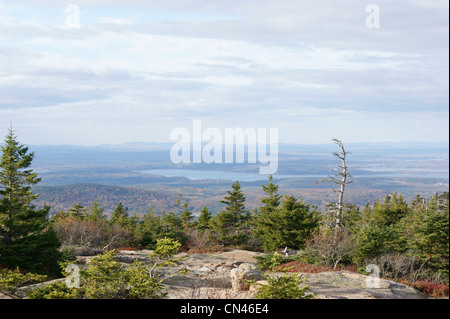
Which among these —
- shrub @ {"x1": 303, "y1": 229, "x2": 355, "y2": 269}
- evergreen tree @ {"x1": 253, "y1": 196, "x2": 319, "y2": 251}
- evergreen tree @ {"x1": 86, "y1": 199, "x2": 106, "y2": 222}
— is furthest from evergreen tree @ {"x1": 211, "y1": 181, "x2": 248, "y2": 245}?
shrub @ {"x1": 303, "y1": 229, "x2": 355, "y2": 269}

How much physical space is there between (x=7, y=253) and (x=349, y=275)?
1378 centimetres

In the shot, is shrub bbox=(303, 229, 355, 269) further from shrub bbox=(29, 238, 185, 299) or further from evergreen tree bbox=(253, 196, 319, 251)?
shrub bbox=(29, 238, 185, 299)

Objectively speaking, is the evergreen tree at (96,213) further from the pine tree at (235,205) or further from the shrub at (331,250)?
the shrub at (331,250)

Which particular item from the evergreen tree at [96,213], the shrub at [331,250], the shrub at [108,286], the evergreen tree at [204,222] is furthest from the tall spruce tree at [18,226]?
the evergreen tree at [204,222]

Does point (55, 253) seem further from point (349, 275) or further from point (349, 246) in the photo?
point (349, 246)

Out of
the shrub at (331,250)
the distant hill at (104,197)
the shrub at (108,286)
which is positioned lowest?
the distant hill at (104,197)

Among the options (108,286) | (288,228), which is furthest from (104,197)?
(108,286)

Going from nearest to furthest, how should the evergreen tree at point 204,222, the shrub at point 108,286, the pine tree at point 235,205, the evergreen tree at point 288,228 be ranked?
the shrub at point 108,286 < the evergreen tree at point 288,228 < the pine tree at point 235,205 < the evergreen tree at point 204,222

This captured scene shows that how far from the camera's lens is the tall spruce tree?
13.8 meters

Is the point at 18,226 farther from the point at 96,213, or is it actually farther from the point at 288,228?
the point at 96,213

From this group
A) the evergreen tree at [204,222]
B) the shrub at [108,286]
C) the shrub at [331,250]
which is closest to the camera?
the shrub at [108,286]

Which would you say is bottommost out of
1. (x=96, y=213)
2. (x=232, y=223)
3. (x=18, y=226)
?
(x=96, y=213)

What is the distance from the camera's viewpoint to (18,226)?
558 inches

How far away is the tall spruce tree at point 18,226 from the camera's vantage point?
13.8 metres
